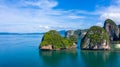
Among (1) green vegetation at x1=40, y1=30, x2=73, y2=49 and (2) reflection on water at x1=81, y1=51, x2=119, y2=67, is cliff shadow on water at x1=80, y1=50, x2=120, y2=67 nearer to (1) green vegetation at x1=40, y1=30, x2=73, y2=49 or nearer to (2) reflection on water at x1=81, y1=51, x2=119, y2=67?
(2) reflection on water at x1=81, y1=51, x2=119, y2=67

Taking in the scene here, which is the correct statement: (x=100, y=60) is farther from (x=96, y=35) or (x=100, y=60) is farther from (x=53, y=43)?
(x=53, y=43)

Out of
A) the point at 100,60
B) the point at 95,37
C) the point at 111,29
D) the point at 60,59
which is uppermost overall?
the point at 111,29

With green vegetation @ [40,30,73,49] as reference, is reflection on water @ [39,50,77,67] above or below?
below

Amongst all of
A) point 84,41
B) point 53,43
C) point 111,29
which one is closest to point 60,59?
point 53,43

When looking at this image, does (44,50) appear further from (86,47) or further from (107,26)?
(107,26)

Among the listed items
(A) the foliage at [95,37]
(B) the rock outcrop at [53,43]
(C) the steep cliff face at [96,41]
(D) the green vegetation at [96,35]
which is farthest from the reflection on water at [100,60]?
(D) the green vegetation at [96,35]

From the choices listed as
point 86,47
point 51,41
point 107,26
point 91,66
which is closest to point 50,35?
point 51,41

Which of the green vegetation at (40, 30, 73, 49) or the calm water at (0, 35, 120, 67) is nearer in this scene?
the calm water at (0, 35, 120, 67)

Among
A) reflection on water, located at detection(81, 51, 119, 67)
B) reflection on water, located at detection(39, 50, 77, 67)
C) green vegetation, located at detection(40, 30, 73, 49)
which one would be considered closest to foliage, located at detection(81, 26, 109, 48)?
green vegetation, located at detection(40, 30, 73, 49)

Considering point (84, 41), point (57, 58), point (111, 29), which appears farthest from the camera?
point (111, 29)

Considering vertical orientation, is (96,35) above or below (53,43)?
above
